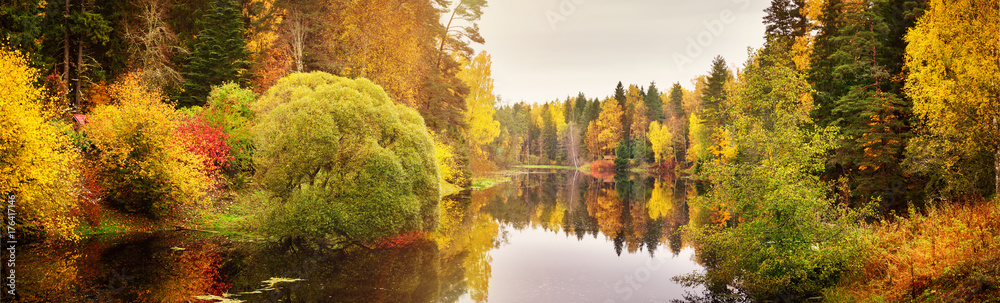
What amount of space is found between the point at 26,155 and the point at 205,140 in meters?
7.69

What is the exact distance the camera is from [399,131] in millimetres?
17859

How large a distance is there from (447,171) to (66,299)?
26.2m

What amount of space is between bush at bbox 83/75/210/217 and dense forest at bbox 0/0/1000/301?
7 cm

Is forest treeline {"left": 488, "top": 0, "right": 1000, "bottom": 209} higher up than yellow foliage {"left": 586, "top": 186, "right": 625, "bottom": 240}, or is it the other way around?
forest treeline {"left": 488, "top": 0, "right": 1000, "bottom": 209}

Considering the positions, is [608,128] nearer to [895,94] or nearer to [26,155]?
[895,94]

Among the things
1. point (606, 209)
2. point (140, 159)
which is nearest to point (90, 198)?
point (140, 159)

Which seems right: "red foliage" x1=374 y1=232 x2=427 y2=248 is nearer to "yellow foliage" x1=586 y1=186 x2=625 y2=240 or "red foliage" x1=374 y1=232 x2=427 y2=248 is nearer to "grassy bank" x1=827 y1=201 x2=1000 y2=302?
"yellow foliage" x1=586 y1=186 x2=625 y2=240

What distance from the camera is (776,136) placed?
489 inches

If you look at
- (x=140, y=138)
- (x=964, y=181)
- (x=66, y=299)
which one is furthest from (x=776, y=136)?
(x=140, y=138)

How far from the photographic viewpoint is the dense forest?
474 inches

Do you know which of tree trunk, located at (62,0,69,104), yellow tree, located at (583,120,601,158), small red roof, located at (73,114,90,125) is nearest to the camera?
small red roof, located at (73,114,90,125)

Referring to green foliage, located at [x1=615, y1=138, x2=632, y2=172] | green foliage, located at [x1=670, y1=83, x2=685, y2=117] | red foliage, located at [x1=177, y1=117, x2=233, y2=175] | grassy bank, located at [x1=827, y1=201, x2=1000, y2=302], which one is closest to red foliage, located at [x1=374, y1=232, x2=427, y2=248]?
red foliage, located at [x1=177, y1=117, x2=233, y2=175]

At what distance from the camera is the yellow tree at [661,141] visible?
229ft

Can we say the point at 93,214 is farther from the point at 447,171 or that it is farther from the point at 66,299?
the point at 447,171
